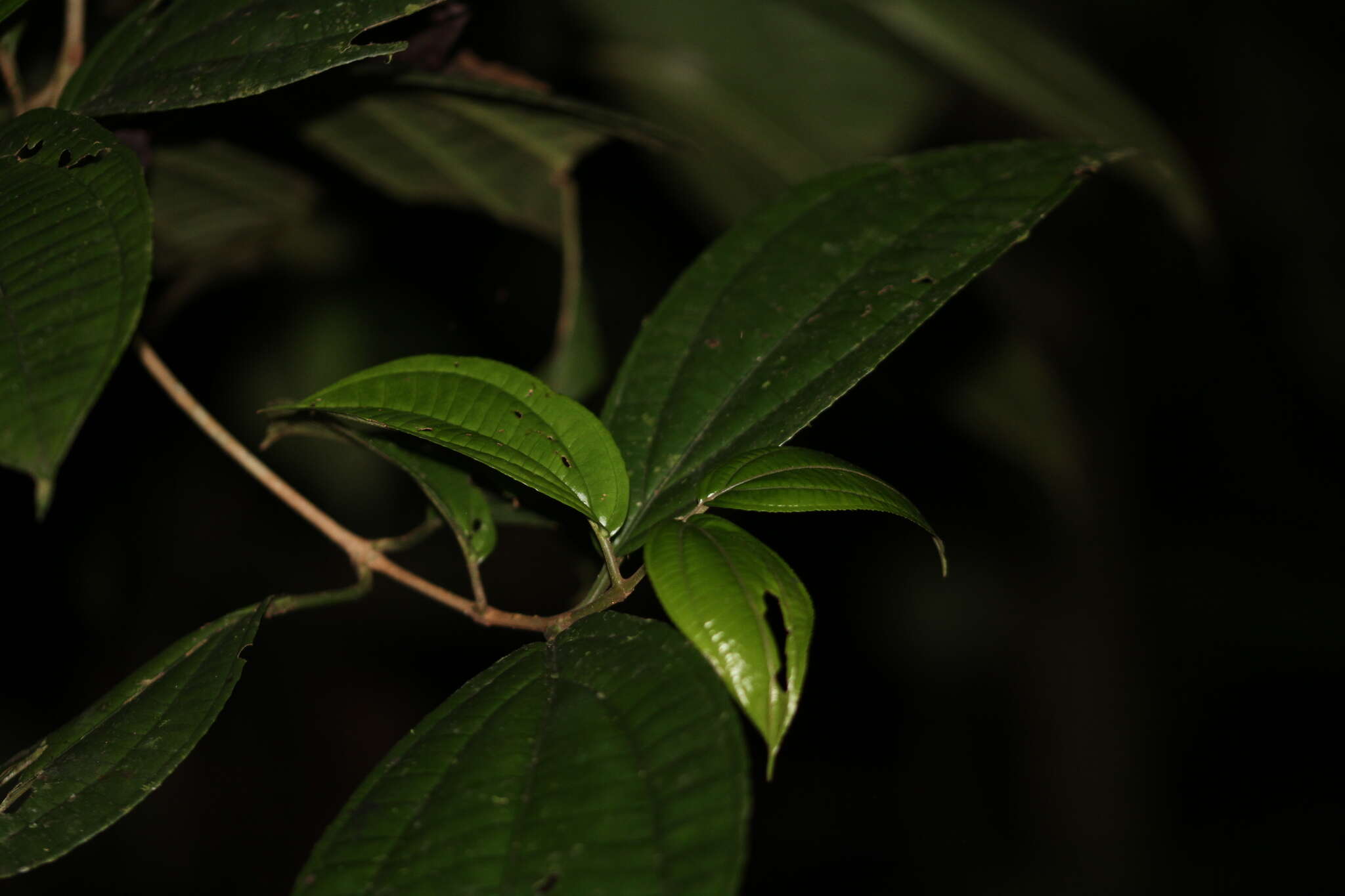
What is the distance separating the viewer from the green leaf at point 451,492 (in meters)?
0.65

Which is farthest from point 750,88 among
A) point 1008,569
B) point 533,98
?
point 1008,569

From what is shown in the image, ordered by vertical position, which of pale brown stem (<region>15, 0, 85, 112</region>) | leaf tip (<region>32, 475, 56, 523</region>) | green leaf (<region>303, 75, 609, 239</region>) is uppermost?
green leaf (<region>303, 75, 609, 239</region>)

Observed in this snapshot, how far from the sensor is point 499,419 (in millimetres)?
560

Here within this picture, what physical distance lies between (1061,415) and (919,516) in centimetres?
90

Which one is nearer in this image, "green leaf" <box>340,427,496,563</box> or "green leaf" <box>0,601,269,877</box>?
"green leaf" <box>0,601,269,877</box>

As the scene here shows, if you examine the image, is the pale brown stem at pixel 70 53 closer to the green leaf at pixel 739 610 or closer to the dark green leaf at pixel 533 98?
the dark green leaf at pixel 533 98

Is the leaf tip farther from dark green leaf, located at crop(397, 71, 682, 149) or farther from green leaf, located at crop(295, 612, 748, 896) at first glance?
dark green leaf, located at crop(397, 71, 682, 149)

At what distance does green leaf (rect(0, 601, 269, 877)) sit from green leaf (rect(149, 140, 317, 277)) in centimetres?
62

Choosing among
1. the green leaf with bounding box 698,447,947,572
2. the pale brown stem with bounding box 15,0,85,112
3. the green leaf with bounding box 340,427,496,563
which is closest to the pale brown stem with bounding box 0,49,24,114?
the pale brown stem with bounding box 15,0,85,112

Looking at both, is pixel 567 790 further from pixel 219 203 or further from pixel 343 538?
pixel 219 203

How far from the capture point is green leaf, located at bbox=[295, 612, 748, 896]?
1.31ft

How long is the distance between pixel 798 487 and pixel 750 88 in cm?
116

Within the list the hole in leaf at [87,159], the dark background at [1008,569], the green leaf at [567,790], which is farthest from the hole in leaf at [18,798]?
the dark background at [1008,569]

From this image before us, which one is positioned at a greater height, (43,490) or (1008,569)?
(1008,569)
